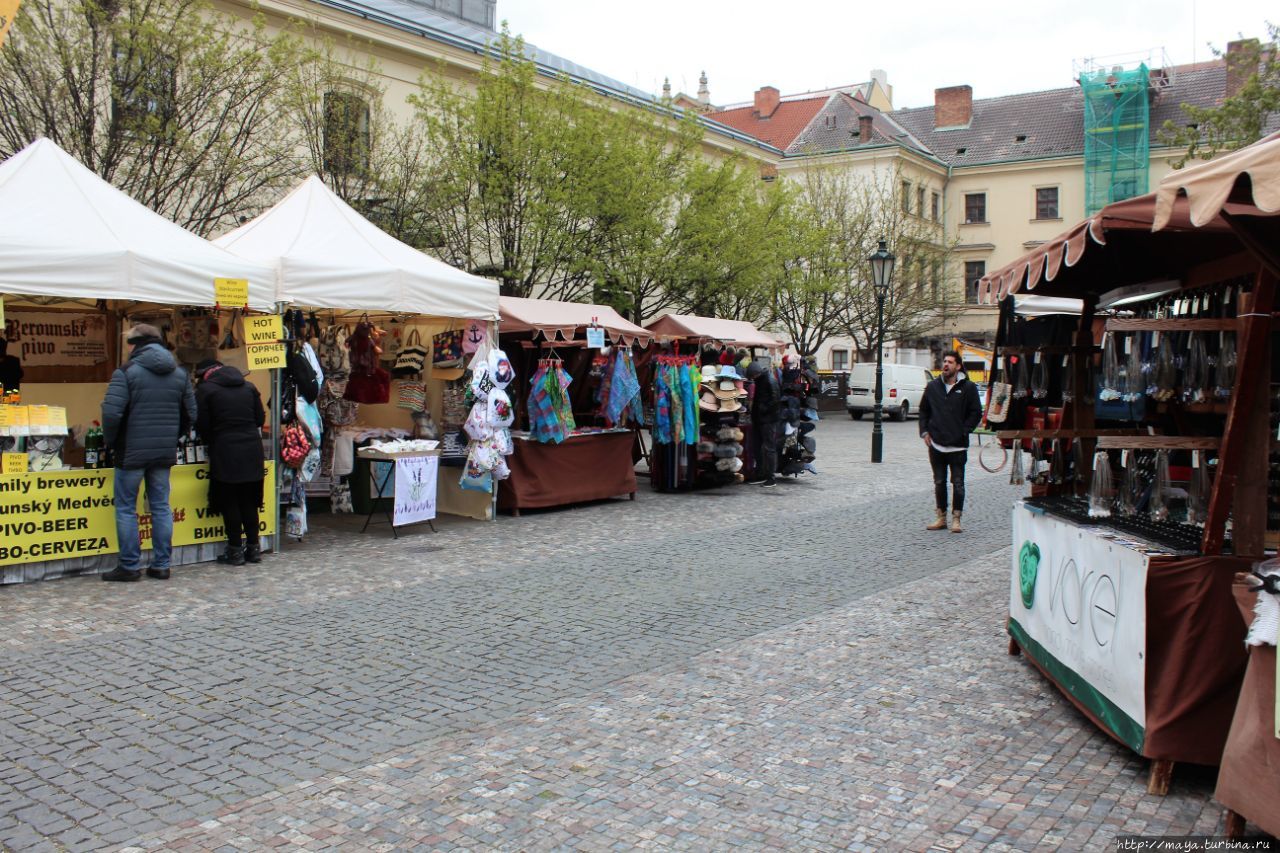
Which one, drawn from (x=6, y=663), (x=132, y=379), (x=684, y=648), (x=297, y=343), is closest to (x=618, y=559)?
(x=684, y=648)

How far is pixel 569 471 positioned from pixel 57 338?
5.85 m

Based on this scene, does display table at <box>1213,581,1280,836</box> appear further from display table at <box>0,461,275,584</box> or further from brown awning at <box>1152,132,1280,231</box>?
display table at <box>0,461,275,584</box>

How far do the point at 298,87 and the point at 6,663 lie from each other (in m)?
13.1

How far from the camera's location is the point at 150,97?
47.7 ft

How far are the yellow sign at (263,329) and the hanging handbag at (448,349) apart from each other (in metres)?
2.79

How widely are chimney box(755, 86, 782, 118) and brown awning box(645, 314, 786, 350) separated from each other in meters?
40.1

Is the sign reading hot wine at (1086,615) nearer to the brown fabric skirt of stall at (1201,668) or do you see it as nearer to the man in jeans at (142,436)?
the brown fabric skirt of stall at (1201,668)

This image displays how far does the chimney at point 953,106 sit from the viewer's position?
54.0m

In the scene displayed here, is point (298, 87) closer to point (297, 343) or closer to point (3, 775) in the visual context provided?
point (297, 343)

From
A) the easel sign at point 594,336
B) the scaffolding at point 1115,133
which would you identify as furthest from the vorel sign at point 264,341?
the scaffolding at point 1115,133

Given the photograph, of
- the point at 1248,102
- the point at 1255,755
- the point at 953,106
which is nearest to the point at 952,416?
the point at 1255,755

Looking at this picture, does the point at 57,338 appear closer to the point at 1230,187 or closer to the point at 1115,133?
the point at 1230,187

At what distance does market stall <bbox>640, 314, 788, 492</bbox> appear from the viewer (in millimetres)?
13742

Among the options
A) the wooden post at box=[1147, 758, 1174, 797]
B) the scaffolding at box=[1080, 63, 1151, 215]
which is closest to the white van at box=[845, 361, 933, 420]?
the scaffolding at box=[1080, 63, 1151, 215]
